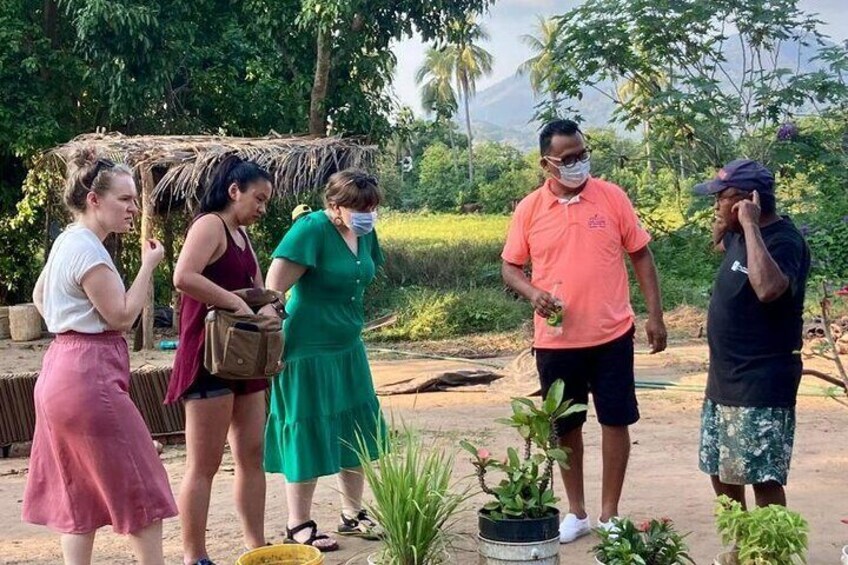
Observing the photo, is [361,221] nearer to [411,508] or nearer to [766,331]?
[411,508]

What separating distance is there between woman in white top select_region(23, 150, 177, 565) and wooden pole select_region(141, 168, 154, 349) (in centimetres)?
830

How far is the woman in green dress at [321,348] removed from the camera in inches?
155

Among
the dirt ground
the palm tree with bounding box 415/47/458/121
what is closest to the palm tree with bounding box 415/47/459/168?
the palm tree with bounding box 415/47/458/121

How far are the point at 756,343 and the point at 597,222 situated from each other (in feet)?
2.88

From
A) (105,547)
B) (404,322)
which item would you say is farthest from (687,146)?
(105,547)

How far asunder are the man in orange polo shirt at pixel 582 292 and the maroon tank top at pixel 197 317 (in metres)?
1.15

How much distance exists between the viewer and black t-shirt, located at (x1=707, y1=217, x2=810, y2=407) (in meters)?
3.27

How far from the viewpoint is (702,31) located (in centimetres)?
1295

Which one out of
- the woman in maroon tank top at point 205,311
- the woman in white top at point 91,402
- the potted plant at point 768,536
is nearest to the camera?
the potted plant at point 768,536

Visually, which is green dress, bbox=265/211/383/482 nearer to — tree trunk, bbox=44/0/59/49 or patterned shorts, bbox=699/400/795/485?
patterned shorts, bbox=699/400/795/485

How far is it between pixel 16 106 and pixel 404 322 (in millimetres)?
6045

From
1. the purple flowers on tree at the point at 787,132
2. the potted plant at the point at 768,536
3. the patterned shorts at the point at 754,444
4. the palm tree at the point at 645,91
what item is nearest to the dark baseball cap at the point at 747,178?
the patterned shorts at the point at 754,444

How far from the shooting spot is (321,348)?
3.99 meters

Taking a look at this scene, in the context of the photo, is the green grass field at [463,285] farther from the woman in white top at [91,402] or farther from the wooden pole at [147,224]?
the woman in white top at [91,402]
